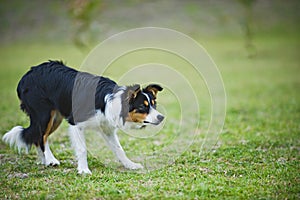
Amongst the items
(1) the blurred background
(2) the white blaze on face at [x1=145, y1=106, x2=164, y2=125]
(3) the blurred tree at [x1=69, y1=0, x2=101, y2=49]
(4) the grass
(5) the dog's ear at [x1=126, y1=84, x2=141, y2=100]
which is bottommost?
(4) the grass

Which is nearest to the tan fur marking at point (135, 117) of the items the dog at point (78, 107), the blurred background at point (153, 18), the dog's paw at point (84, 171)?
the dog at point (78, 107)

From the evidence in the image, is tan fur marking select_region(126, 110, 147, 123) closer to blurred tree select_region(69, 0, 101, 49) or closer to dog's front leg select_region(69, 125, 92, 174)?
dog's front leg select_region(69, 125, 92, 174)

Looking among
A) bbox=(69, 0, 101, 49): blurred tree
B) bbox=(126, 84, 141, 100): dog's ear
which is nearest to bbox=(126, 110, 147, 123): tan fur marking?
bbox=(126, 84, 141, 100): dog's ear

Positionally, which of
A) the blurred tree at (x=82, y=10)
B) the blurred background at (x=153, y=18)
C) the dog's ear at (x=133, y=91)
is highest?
the blurred background at (x=153, y=18)

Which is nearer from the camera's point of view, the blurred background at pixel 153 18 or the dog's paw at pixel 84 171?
the dog's paw at pixel 84 171

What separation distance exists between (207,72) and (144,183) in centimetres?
1260

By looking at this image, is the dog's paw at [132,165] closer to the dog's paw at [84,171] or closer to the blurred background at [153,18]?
the dog's paw at [84,171]

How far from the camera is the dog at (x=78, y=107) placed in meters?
6.00

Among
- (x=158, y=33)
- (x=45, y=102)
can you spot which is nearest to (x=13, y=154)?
(x=45, y=102)

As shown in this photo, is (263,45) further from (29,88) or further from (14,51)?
(29,88)

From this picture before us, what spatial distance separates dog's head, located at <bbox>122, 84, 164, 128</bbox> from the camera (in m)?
5.91

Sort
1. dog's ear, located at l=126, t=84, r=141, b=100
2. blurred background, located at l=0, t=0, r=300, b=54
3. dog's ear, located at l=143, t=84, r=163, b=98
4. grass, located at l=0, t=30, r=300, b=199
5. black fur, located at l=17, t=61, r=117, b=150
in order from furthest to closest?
blurred background, located at l=0, t=0, r=300, b=54 < black fur, located at l=17, t=61, r=117, b=150 < dog's ear, located at l=143, t=84, r=163, b=98 < dog's ear, located at l=126, t=84, r=141, b=100 < grass, located at l=0, t=30, r=300, b=199

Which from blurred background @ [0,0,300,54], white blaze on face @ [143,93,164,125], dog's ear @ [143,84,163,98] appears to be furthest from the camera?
blurred background @ [0,0,300,54]

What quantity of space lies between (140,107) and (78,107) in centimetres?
96
